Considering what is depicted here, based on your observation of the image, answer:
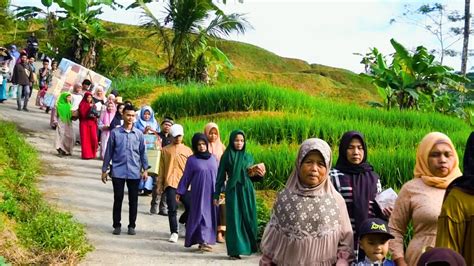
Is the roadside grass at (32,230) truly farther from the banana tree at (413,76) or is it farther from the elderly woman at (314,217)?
the banana tree at (413,76)

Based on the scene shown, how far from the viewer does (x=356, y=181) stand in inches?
199

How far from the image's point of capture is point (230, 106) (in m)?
17.8

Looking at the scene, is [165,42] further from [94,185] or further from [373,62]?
[94,185]

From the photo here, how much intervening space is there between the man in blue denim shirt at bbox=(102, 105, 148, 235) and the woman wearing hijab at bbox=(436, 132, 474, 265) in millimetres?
5453

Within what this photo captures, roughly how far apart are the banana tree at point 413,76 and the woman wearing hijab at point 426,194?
12538 mm

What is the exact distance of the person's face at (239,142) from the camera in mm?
8062

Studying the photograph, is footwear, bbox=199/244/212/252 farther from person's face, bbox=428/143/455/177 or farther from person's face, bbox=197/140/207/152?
person's face, bbox=428/143/455/177

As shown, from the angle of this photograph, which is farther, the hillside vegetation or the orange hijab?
the hillside vegetation

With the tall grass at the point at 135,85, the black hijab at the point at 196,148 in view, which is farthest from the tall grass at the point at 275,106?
the black hijab at the point at 196,148

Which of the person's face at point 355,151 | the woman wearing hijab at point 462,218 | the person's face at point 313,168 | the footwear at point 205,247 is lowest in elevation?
the footwear at point 205,247

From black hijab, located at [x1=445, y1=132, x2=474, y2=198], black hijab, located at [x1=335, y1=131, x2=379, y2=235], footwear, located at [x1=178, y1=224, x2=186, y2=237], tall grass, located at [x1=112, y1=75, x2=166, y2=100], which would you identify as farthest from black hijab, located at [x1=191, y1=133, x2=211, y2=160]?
tall grass, located at [x1=112, y1=75, x2=166, y2=100]

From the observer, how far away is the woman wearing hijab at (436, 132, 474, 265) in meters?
3.72

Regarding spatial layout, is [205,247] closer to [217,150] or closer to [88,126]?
[217,150]

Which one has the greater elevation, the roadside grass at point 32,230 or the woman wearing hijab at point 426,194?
the woman wearing hijab at point 426,194
